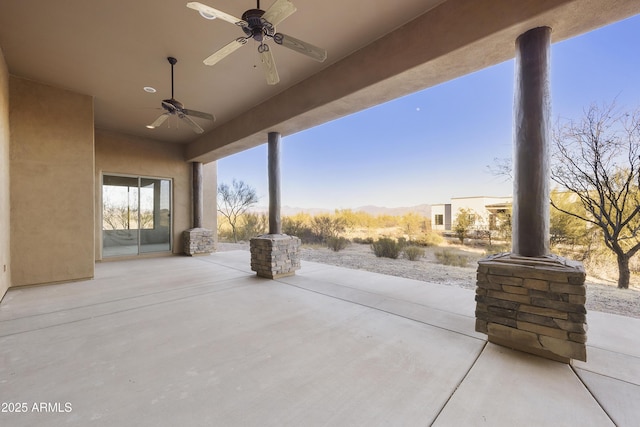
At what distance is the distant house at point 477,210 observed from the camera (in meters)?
6.91

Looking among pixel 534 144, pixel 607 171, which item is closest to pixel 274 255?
pixel 534 144

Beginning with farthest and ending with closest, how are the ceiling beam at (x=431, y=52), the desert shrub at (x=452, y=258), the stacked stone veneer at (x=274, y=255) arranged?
the desert shrub at (x=452, y=258)
the stacked stone veneer at (x=274, y=255)
the ceiling beam at (x=431, y=52)

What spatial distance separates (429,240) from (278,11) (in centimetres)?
805

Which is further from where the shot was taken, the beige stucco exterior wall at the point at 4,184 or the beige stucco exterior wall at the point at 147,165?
the beige stucco exterior wall at the point at 147,165

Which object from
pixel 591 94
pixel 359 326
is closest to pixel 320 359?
pixel 359 326

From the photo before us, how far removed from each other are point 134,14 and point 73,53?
1516 millimetres

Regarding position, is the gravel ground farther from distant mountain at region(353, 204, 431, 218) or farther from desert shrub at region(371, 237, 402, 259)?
distant mountain at region(353, 204, 431, 218)

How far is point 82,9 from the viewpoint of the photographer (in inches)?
106

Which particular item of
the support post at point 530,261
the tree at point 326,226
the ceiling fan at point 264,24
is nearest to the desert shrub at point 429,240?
the tree at point 326,226

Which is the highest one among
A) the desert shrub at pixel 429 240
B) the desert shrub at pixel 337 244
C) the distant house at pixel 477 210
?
the distant house at pixel 477 210

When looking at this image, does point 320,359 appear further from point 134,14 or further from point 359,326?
point 134,14

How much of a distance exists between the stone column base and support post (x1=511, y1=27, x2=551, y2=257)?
7.55 metres

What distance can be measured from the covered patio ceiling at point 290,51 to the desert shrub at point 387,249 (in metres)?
4.52

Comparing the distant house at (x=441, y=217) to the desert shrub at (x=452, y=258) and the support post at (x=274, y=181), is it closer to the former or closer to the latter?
the desert shrub at (x=452, y=258)
